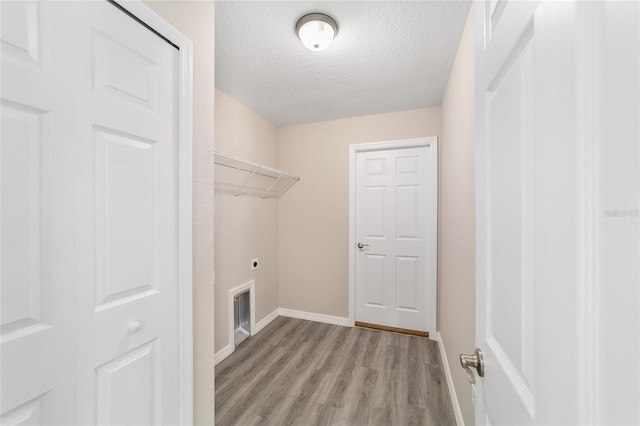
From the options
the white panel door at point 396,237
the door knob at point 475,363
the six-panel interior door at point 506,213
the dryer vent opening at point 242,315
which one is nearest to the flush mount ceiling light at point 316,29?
the six-panel interior door at point 506,213

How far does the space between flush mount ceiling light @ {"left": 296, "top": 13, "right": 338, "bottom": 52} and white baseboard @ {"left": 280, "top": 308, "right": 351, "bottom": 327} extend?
8.94 ft

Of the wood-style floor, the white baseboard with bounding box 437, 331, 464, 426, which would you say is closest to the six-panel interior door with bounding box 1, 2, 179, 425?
the wood-style floor

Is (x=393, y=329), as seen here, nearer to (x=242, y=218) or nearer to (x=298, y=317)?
(x=298, y=317)

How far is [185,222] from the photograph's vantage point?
1070 millimetres

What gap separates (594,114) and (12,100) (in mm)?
1151

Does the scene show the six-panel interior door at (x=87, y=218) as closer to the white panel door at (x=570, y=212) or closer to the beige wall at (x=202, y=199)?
the beige wall at (x=202, y=199)

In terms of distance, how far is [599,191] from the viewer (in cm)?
29

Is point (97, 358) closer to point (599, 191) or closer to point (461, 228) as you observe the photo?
point (599, 191)

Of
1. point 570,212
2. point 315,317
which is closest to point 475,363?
point 570,212

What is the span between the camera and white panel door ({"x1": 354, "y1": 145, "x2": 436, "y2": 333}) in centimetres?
271

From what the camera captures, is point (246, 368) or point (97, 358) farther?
point (246, 368)

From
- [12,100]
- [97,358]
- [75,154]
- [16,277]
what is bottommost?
[97,358]

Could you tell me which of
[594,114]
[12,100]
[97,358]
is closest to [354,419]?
[97,358]

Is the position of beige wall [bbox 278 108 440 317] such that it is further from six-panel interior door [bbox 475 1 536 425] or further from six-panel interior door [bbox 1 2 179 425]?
six-panel interior door [bbox 475 1 536 425]
